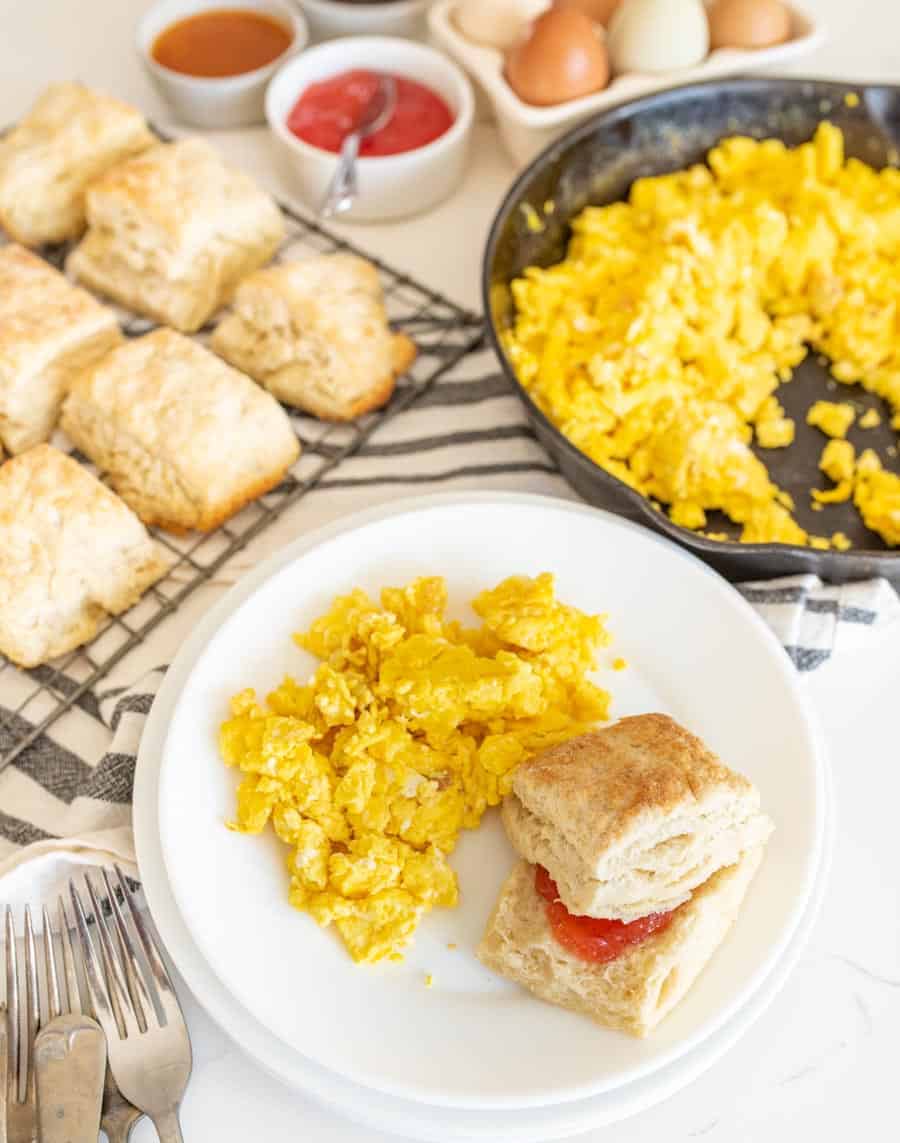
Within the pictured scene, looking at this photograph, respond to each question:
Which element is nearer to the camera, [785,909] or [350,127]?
[785,909]

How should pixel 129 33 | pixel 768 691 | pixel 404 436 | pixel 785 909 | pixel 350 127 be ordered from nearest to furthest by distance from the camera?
pixel 785 909, pixel 768 691, pixel 404 436, pixel 350 127, pixel 129 33

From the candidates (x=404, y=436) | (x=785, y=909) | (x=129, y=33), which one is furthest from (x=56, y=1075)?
(x=129, y=33)

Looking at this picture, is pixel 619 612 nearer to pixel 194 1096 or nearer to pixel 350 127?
pixel 194 1096

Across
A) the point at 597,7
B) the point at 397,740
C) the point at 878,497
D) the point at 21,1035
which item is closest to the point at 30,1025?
the point at 21,1035

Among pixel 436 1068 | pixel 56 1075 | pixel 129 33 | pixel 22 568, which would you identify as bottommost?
pixel 436 1068

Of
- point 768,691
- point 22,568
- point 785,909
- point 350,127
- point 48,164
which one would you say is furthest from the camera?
point 350,127

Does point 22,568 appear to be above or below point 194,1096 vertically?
above

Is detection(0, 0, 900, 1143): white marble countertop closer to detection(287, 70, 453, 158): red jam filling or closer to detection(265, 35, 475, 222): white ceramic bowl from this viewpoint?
detection(265, 35, 475, 222): white ceramic bowl
